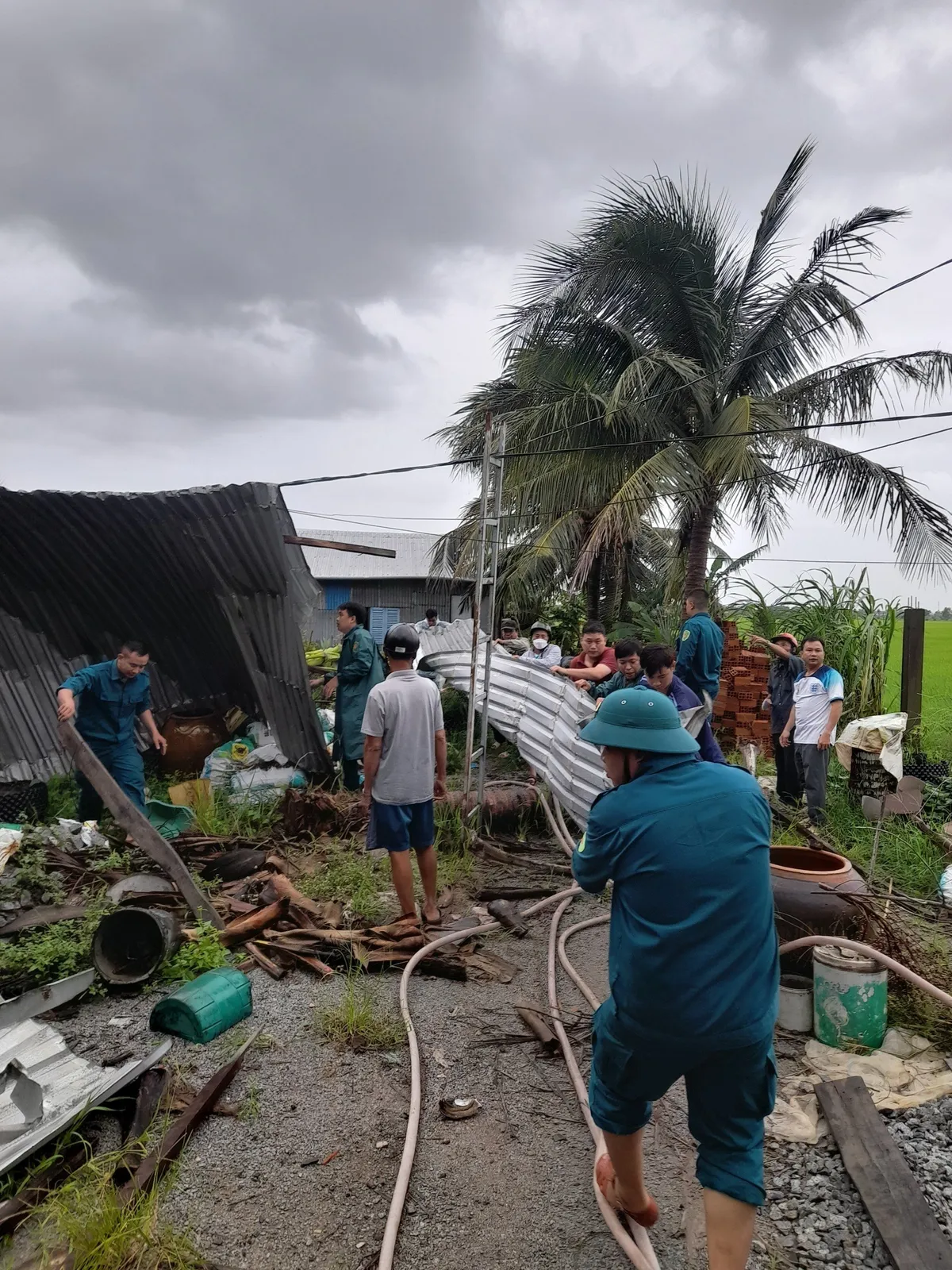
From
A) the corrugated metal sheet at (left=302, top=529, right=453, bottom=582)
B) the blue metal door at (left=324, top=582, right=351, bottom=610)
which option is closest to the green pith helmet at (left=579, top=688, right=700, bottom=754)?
the corrugated metal sheet at (left=302, top=529, right=453, bottom=582)

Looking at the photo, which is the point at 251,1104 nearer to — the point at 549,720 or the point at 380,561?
the point at 549,720

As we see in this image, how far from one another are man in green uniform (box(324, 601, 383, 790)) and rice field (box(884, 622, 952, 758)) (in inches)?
262

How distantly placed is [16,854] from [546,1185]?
441 cm

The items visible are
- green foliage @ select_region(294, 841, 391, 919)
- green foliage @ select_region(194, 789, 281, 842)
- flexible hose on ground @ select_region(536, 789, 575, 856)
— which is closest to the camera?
green foliage @ select_region(294, 841, 391, 919)

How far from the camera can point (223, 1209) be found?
9.11 ft

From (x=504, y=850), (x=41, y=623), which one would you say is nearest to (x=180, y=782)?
(x=41, y=623)

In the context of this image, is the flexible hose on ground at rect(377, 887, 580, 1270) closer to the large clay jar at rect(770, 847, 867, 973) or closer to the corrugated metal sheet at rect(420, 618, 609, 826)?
the corrugated metal sheet at rect(420, 618, 609, 826)

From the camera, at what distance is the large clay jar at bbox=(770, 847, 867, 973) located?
13.8 ft

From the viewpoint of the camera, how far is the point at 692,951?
2199 mm

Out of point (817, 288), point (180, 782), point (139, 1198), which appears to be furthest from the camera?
point (817, 288)

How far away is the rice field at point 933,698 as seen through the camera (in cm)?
1002

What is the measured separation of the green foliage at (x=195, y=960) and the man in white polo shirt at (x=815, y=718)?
5103 mm

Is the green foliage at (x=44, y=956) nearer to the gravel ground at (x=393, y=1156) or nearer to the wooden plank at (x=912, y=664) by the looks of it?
the gravel ground at (x=393, y=1156)

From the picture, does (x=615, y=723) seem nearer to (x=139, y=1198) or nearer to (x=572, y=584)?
(x=139, y=1198)
